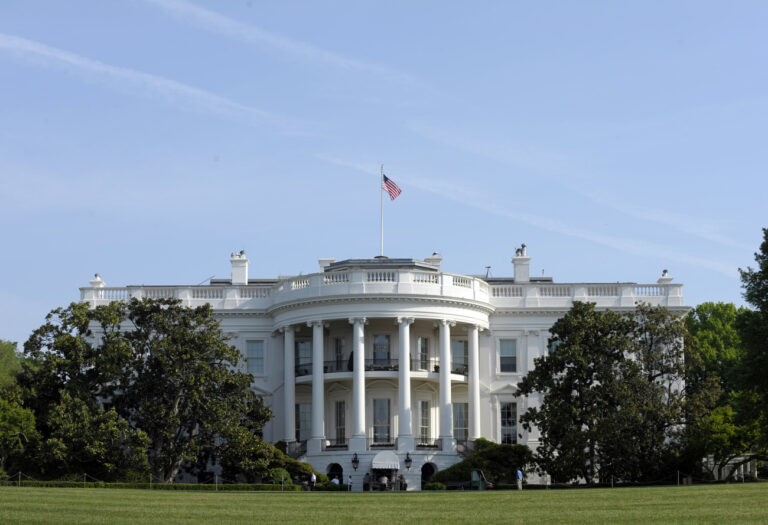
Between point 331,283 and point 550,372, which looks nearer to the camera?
point 550,372

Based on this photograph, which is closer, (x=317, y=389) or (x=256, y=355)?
(x=317, y=389)

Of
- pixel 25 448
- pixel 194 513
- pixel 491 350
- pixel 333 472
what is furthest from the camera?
pixel 491 350

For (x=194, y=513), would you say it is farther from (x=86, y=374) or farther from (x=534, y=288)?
(x=534, y=288)

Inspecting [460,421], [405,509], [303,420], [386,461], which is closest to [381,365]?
[386,461]

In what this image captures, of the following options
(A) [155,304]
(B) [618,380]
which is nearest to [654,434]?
(B) [618,380]

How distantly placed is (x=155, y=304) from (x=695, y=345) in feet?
92.0

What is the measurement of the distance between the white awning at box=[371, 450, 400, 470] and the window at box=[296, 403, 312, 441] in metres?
7.33

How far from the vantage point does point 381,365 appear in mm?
62469

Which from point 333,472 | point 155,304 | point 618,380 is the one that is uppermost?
point 155,304

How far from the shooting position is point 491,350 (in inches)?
2598

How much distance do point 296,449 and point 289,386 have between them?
144 inches

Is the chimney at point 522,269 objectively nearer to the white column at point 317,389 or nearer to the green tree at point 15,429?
the white column at point 317,389

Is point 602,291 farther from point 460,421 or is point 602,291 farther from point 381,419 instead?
point 381,419

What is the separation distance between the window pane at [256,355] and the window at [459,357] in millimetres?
11289
